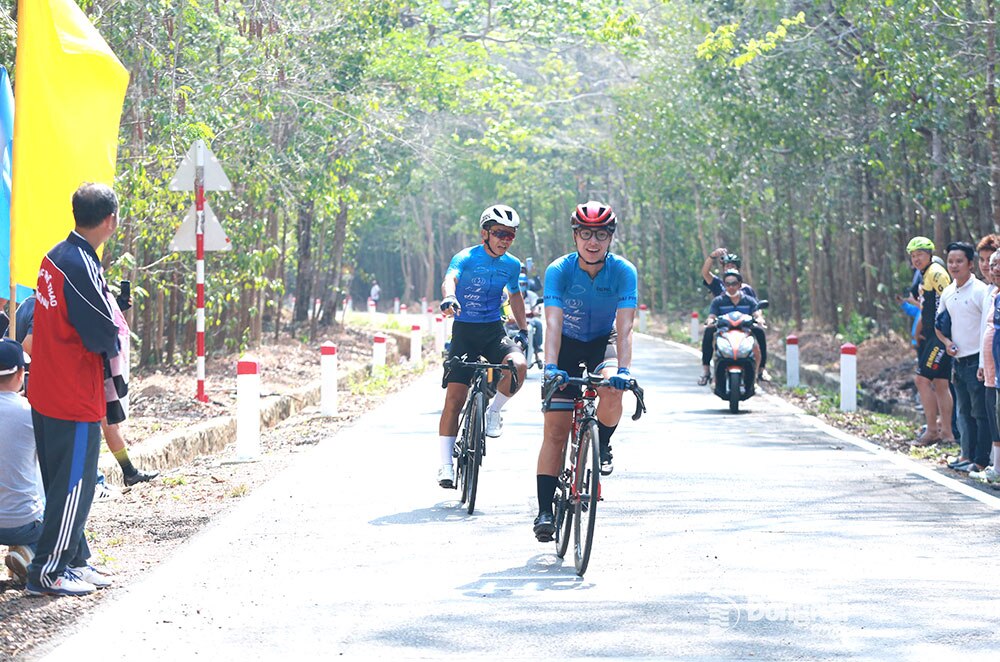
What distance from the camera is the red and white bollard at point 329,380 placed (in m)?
17.2

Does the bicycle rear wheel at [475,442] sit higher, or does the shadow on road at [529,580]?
the bicycle rear wheel at [475,442]

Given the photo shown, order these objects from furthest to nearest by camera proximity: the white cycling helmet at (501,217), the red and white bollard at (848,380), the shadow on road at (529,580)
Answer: the red and white bollard at (848,380)
the white cycling helmet at (501,217)
the shadow on road at (529,580)

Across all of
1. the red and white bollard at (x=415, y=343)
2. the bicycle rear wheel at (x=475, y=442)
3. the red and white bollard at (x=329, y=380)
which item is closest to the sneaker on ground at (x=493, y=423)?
the bicycle rear wheel at (x=475, y=442)

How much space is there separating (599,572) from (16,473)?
9.87 feet

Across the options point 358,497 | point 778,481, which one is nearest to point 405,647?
point 358,497

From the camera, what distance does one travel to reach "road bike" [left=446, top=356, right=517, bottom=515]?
392 inches

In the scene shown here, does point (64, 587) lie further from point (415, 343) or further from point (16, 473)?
point (415, 343)

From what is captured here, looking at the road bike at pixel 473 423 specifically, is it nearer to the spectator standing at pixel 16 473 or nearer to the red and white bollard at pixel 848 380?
the spectator standing at pixel 16 473

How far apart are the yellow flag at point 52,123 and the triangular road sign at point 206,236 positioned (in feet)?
22.5

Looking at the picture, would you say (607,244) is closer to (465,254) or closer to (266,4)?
(465,254)

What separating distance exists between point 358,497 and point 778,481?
10.7 feet

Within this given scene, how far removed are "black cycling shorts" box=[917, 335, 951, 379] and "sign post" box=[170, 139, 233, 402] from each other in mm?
7654

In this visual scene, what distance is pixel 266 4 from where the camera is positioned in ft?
71.8

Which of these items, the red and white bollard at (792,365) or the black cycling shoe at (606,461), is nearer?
the black cycling shoe at (606,461)
